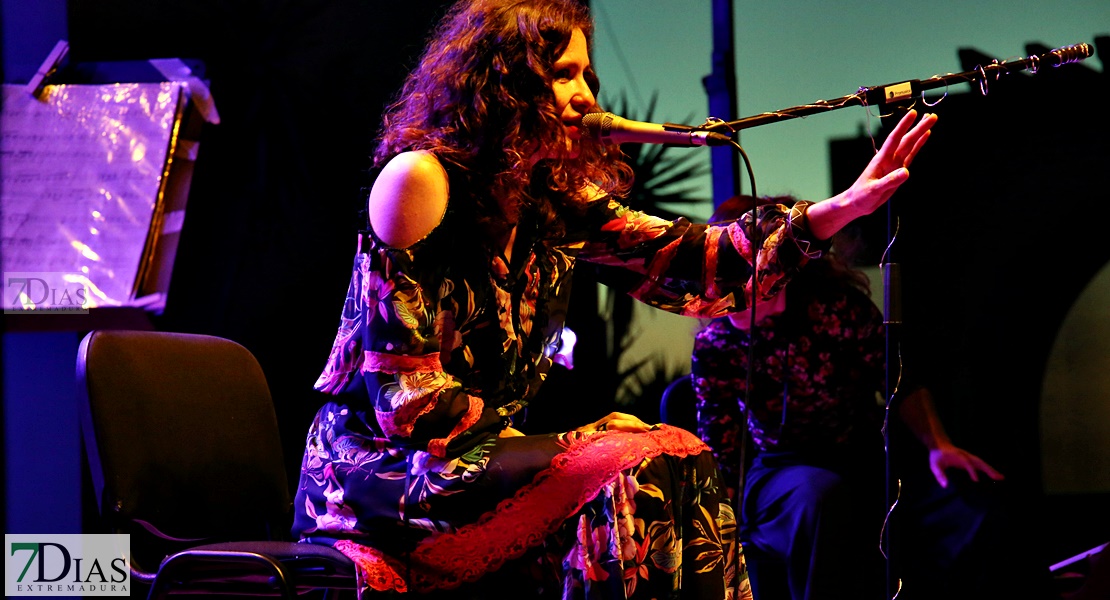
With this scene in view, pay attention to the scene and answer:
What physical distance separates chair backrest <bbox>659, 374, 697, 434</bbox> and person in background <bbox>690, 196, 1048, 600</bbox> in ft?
0.30

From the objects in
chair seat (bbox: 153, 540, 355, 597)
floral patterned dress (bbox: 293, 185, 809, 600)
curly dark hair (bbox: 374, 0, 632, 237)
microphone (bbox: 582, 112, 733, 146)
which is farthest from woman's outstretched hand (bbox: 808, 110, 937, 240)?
chair seat (bbox: 153, 540, 355, 597)

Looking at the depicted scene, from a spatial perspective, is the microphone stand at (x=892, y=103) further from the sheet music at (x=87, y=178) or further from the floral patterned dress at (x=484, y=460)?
the sheet music at (x=87, y=178)

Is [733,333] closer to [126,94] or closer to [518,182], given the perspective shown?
[518,182]

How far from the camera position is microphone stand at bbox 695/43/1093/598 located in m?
1.35

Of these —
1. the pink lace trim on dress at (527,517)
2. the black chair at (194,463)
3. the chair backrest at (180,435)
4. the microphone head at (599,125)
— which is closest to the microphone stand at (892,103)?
the microphone head at (599,125)

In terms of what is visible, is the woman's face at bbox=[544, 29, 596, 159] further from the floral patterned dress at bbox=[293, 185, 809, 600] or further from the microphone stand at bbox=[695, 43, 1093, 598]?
the microphone stand at bbox=[695, 43, 1093, 598]

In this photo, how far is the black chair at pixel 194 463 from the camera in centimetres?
141

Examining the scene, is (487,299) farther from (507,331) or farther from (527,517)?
(527,517)

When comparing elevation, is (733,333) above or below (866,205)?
below

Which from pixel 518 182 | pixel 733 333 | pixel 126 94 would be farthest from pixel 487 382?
pixel 126 94

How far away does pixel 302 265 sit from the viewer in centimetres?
279

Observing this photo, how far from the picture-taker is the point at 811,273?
2533mm

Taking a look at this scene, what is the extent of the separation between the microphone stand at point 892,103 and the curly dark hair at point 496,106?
0.30 m

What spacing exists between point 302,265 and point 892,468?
178 cm
